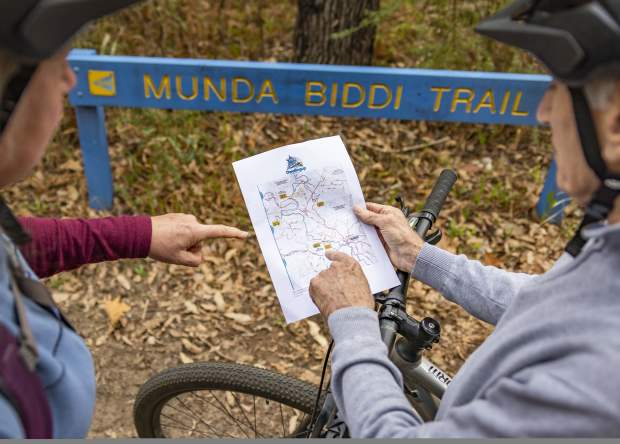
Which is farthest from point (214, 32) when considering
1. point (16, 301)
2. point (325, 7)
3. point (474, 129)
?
point (16, 301)

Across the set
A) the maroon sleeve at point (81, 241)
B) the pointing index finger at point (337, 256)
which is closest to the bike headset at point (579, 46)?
the pointing index finger at point (337, 256)

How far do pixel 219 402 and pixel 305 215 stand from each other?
3.87ft

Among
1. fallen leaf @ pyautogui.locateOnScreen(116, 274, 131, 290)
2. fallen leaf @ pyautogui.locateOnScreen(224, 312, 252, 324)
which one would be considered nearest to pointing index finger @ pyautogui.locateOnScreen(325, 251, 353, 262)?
fallen leaf @ pyautogui.locateOnScreen(224, 312, 252, 324)

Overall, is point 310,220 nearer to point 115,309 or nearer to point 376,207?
point 376,207

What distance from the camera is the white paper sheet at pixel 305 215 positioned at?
1778 millimetres

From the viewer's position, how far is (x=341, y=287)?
159cm

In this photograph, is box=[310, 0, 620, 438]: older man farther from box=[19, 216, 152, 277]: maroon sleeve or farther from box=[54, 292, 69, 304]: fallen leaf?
box=[54, 292, 69, 304]: fallen leaf

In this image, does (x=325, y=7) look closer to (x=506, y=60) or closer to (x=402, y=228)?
(x=506, y=60)

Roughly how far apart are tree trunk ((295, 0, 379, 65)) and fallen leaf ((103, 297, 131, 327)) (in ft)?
8.08

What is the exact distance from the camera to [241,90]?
3285mm

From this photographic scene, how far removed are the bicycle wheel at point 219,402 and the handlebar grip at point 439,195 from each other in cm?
80

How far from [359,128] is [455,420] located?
352cm

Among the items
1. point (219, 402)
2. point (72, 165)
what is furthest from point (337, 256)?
point (72, 165)

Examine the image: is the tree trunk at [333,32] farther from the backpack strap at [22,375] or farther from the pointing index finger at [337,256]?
the backpack strap at [22,375]
